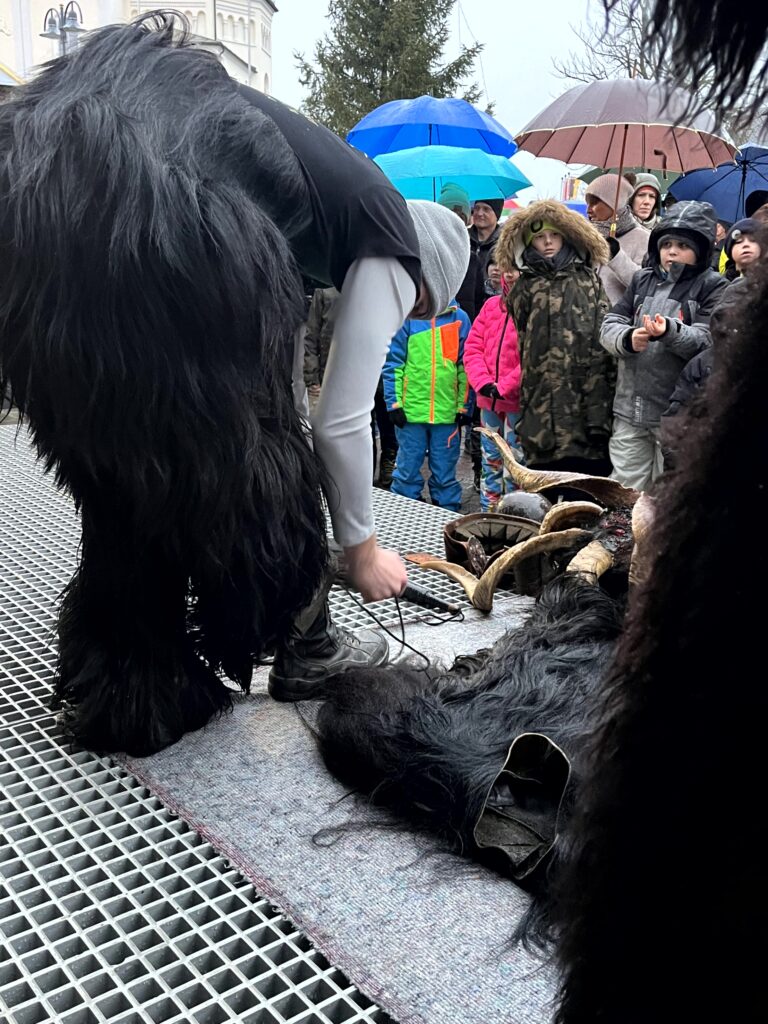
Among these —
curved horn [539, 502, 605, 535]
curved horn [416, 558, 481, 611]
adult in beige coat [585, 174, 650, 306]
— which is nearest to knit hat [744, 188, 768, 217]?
adult in beige coat [585, 174, 650, 306]

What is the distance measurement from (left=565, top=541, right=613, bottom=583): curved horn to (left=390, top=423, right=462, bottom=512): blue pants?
10.1ft

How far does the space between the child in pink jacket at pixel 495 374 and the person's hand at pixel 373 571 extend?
2839mm

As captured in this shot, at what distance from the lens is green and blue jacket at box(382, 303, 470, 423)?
5.49m

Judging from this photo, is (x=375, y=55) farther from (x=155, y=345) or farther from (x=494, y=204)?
→ (x=155, y=345)

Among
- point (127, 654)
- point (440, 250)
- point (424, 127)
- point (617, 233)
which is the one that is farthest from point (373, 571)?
point (424, 127)

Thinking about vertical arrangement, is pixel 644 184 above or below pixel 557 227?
above

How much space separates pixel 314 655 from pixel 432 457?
3406 millimetres

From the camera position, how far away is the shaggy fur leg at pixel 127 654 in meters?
1.93

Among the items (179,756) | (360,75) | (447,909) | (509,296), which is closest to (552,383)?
(509,296)

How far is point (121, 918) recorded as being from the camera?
1.50 m

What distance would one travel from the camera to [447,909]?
1538mm

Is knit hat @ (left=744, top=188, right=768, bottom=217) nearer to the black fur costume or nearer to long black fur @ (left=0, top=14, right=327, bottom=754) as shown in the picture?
long black fur @ (left=0, top=14, right=327, bottom=754)

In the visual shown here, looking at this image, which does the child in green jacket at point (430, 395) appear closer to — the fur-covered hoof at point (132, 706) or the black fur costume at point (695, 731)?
the fur-covered hoof at point (132, 706)

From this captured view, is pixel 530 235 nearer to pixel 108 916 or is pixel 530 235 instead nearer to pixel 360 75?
pixel 108 916
